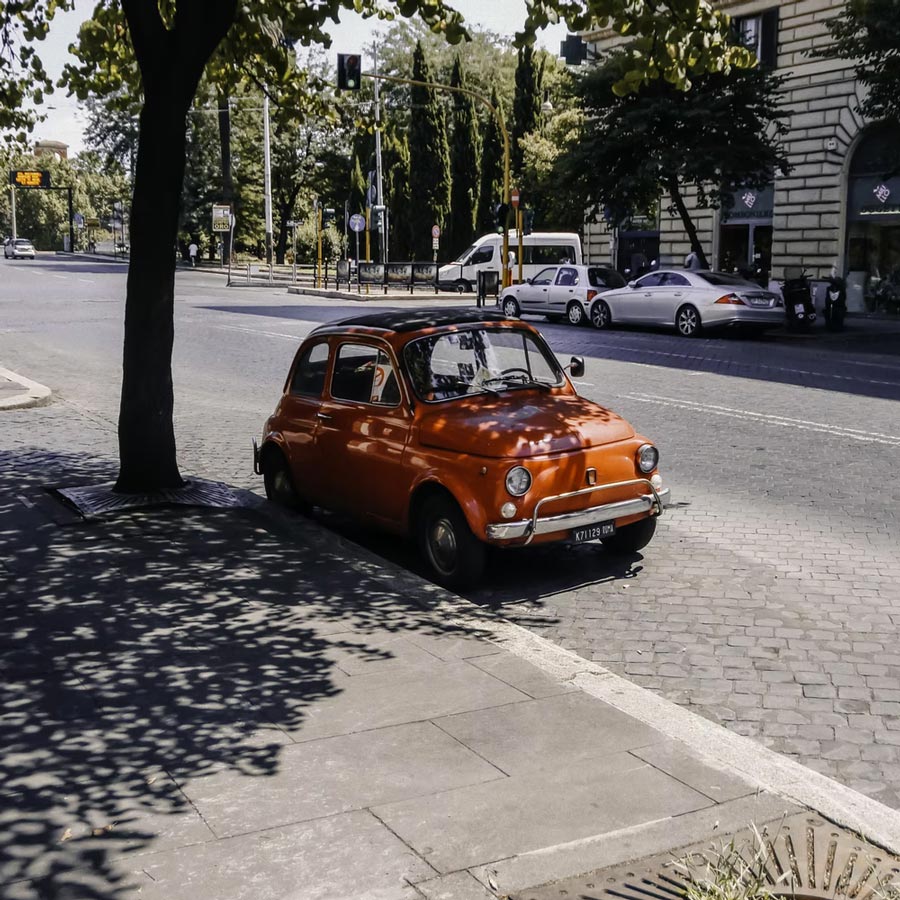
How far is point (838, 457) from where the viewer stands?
11.2 m

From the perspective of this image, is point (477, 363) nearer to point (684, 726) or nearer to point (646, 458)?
point (646, 458)

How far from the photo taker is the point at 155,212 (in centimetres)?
934

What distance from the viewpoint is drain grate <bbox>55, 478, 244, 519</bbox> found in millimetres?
9000

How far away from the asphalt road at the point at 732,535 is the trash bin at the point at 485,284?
12.8m

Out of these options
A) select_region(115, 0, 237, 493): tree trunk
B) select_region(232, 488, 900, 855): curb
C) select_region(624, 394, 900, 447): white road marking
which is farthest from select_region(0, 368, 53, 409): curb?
select_region(232, 488, 900, 855): curb

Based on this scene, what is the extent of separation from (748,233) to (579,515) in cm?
3111

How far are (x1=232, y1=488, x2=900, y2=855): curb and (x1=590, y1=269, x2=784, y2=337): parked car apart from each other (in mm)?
18994

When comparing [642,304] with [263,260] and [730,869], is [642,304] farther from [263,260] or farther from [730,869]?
[263,260]

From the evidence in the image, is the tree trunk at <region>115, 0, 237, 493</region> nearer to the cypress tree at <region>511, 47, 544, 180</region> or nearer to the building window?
the building window

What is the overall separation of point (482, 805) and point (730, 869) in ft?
3.11

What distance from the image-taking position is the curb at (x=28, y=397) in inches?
587

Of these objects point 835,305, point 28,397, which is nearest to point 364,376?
point 28,397

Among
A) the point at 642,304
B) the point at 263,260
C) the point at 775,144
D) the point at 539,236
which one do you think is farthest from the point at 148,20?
the point at 263,260

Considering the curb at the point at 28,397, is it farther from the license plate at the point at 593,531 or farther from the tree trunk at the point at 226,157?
the tree trunk at the point at 226,157
